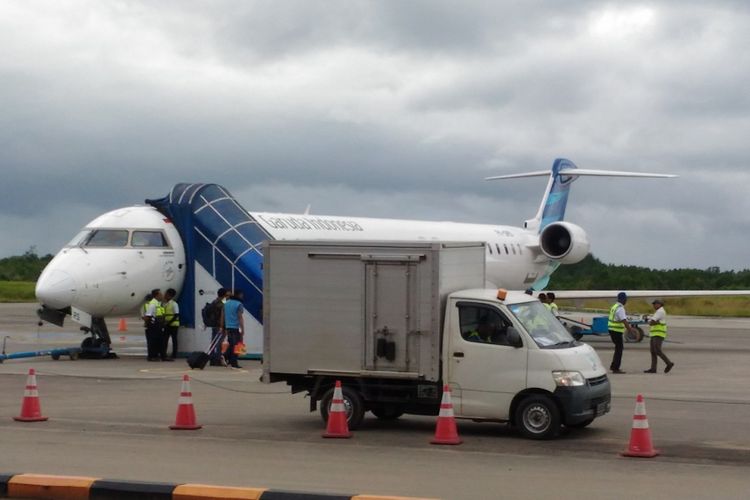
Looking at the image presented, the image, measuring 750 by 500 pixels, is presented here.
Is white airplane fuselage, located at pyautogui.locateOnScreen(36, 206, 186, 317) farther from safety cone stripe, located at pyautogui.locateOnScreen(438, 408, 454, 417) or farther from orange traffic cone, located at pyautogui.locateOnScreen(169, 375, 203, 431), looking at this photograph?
safety cone stripe, located at pyautogui.locateOnScreen(438, 408, 454, 417)

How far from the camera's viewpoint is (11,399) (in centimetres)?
1712

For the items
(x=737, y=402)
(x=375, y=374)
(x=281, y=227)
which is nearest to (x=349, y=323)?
(x=375, y=374)

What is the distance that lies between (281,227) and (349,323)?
15028 millimetres

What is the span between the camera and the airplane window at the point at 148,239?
25438 millimetres

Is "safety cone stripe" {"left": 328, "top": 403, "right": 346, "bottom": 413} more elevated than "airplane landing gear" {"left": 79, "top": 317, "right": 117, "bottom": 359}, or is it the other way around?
"airplane landing gear" {"left": 79, "top": 317, "right": 117, "bottom": 359}

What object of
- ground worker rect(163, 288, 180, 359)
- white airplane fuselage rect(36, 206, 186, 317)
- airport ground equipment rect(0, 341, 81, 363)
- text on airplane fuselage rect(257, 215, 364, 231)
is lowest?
airport ground equipment rect(0, 341, 81, 363)

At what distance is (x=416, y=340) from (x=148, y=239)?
43.1 ft

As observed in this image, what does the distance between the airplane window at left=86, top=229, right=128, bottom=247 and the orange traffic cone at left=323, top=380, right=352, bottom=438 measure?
42.8 feet

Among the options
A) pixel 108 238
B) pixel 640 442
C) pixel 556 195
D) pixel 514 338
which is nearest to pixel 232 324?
pixel 108 238

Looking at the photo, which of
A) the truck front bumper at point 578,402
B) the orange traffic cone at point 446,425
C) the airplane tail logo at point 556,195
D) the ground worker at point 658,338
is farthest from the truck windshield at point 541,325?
the airplane tail logo at point 556,195

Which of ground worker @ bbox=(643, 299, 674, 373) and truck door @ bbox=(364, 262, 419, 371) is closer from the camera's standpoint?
truck door @ bbox=(364, 262, 419, 371)

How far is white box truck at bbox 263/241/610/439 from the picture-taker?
13.5m

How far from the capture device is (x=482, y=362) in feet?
44.8

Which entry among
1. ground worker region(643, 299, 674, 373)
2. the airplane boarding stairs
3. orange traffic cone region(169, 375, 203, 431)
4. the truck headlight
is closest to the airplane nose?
the airplane boarding stairs
